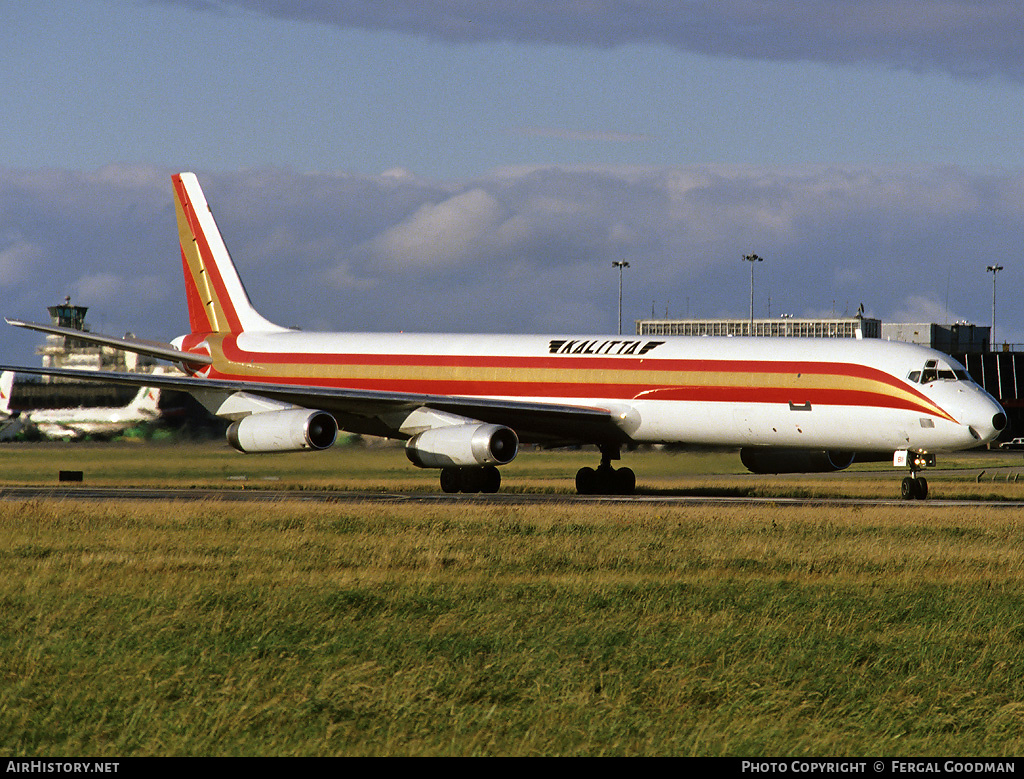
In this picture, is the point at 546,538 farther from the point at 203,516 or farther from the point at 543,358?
the point at 543,358

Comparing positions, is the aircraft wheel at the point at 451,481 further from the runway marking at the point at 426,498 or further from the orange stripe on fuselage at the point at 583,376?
the orange stripe on fuselage at the point at 583,376

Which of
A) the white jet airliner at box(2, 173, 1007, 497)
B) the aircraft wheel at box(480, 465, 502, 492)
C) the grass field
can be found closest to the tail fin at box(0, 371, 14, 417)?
the white jet airliner at box(2, 173, 1007, 497)

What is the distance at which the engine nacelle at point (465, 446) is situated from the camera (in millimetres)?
34844

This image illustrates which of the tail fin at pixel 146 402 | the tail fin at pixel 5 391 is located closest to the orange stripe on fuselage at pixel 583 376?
the tail fin at pixel 146 402

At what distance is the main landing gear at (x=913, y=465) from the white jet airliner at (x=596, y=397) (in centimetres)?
4

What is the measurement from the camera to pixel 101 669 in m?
11.6

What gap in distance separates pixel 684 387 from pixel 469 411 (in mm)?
6171

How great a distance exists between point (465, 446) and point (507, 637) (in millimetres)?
21631

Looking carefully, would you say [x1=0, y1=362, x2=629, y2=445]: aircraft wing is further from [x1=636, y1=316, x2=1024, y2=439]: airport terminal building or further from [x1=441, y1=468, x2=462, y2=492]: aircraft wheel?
[x1=636, y1=316, x2=1024, y2=439]: airport terminal building

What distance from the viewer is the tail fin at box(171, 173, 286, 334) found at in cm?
4653

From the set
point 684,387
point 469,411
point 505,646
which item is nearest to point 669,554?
point 505,646

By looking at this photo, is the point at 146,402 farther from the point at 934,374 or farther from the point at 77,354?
the point at 77,354

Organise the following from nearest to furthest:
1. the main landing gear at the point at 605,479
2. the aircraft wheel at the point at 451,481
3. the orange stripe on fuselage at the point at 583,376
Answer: the orange stripe on fuselage at the point at 583,376, the aircraft wheel at the point at 451,481, the main landing gear at the point at 605,479
